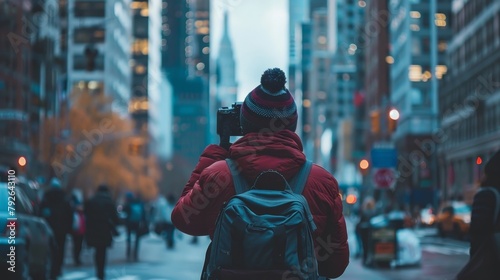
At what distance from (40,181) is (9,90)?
1376cm

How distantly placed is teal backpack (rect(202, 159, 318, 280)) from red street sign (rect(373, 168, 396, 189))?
2331cm

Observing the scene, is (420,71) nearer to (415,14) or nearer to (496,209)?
(415,14)

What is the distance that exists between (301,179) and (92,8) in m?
125

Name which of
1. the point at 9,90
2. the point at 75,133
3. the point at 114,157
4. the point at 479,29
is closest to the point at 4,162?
the point at 9,90

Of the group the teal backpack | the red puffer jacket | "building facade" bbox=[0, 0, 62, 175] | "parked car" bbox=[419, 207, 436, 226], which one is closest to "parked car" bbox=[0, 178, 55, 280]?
the red puffer jacket

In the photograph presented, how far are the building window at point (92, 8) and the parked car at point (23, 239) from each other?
4362 inches

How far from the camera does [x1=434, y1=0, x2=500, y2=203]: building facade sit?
65.8 metres

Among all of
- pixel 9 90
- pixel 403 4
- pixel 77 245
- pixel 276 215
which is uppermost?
pixel 403 4

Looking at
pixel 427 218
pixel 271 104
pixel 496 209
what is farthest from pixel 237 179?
pixel 427 218

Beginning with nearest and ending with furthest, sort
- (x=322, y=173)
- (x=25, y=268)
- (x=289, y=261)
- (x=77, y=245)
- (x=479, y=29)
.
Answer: (x=289, y=261) → (x=322, y=173) → (x=25, y=268) → (x=77, y=245) → (x=479, y=29)

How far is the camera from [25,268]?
14836mm

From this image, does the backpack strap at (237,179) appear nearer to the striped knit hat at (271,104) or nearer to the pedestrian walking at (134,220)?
the striped knit hat at (271,104)

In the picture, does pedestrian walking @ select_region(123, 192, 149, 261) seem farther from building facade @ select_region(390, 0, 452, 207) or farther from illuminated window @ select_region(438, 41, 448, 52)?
illuminated window @ select_region(438, 41, 448, 52)

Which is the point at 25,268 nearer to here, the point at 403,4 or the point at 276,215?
the point at 276,215
